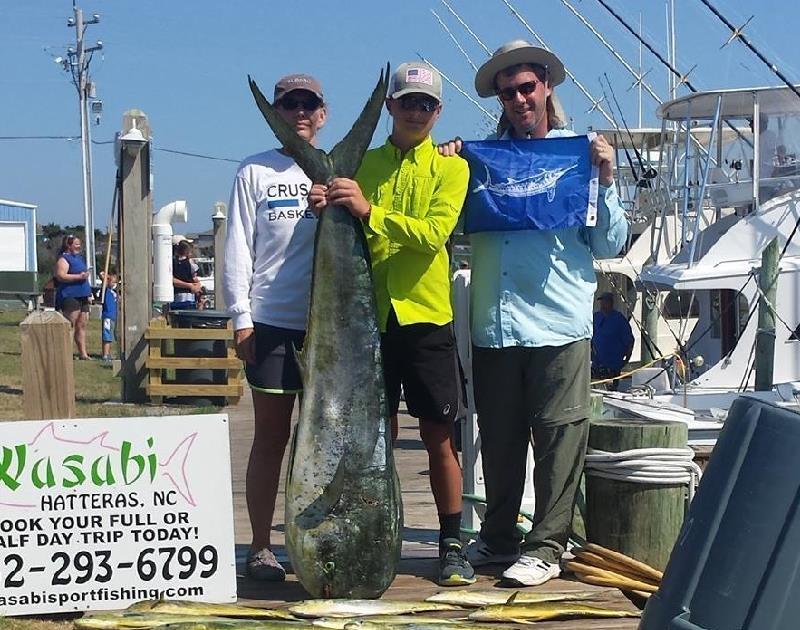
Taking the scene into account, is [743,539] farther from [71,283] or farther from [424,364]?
[71,283]

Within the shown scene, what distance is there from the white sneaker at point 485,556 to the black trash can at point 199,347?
6913 mm

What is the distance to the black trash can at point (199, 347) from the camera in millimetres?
10742

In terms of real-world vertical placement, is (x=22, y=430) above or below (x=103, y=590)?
above

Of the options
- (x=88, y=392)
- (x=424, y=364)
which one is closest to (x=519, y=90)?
(x=424, y=364)

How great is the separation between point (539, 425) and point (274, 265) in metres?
1.07

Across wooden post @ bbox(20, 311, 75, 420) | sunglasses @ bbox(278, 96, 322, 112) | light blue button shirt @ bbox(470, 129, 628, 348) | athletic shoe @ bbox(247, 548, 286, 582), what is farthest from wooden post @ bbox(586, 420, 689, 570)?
wooden post @ bbox(20, 311, 75, 420)

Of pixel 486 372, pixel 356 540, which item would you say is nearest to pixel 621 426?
pixel 486 372

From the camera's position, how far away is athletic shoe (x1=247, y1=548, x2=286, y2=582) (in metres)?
3.95

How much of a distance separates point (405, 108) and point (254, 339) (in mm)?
921

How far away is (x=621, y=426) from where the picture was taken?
4023 millimetres

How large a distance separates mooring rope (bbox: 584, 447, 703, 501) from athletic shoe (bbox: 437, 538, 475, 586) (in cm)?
60

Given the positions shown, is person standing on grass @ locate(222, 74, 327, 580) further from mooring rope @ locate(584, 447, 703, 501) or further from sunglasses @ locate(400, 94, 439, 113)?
mooring rope @ locate(584, 447, 703, 501)

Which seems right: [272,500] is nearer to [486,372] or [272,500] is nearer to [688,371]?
[486,372]

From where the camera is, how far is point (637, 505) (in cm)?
404
